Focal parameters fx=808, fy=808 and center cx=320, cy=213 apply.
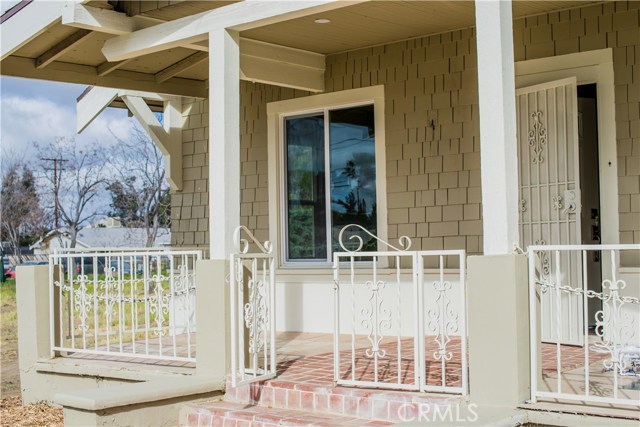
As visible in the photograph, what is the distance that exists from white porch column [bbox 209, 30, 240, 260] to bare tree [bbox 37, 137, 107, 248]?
25411mm

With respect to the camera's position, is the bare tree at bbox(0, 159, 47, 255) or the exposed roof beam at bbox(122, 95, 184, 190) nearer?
the exposed roof beam at bbox(122, 95, 184, 190)

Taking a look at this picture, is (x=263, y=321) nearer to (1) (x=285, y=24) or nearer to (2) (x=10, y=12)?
(1) (x=285, y=24)

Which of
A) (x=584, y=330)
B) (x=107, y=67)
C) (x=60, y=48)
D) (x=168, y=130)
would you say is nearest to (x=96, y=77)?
(x=107, y=67)

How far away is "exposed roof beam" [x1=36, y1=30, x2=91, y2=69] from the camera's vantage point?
767cm

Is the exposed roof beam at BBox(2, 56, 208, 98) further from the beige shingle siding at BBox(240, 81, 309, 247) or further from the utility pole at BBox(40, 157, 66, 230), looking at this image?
the utility pole at BBox(40, 157, 66, 230)

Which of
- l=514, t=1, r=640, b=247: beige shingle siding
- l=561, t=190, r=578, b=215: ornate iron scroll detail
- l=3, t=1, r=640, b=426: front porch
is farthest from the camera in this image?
l=561, t=190, r=578, b=215: ornate iron scroll detail

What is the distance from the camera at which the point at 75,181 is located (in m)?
31.3

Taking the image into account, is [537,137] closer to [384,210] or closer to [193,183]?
[384,210]

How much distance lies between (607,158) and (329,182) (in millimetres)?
2989

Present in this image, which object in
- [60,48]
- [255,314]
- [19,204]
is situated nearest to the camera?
[255,314]

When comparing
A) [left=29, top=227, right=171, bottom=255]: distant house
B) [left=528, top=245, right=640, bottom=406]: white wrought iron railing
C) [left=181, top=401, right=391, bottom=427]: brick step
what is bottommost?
[left=181, top=401, right=391, bottom=427]: brick step

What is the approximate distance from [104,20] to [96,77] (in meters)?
2.03

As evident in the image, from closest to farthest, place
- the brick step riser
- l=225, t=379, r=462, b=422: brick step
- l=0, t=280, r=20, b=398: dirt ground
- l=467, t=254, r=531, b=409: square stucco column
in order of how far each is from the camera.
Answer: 1. l=467, t=254, r=531, b=409: square stucco column
2. l=225, t=379, r=462, b=422: brick step
3. the brick step riser
4. l=0, t=280, r=20, b=398: dirt ground

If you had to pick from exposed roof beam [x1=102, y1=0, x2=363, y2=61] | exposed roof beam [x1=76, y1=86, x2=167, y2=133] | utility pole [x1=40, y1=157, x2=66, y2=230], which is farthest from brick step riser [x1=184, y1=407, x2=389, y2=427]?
utility pole [x1=40, y1=157, x2=66, y2=230]
